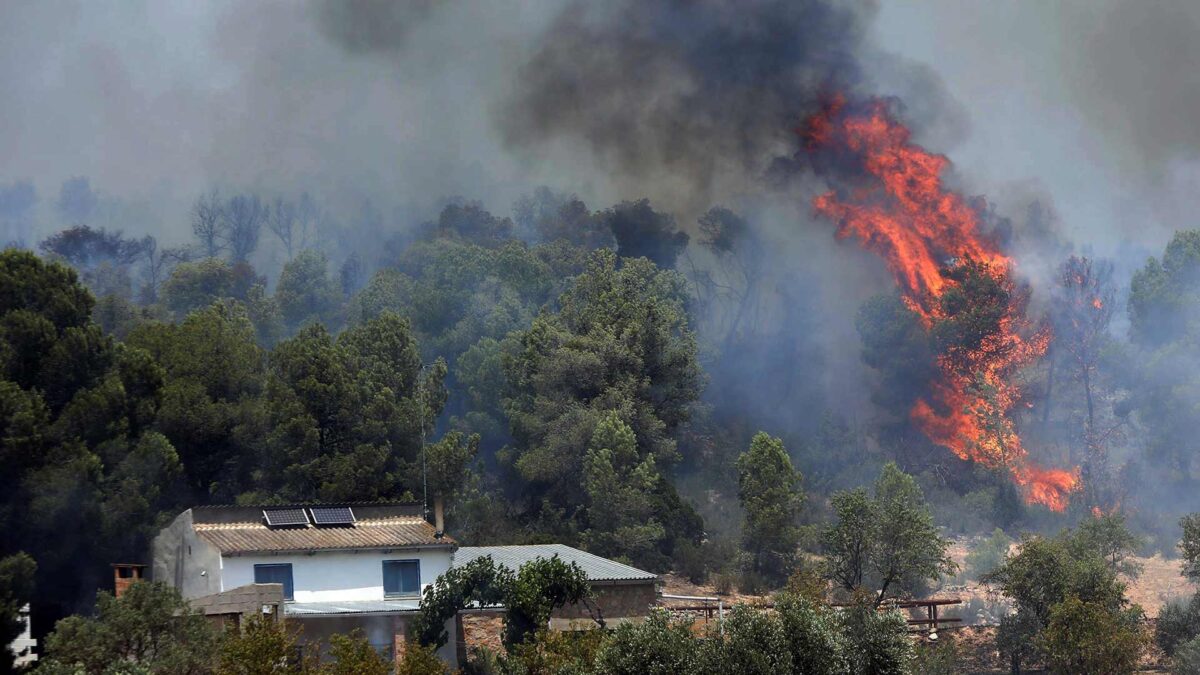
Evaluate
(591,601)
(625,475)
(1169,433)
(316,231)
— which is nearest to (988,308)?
(1169,433)

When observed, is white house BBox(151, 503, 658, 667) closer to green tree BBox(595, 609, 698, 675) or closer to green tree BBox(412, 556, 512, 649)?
green tree BBox(412, 556, 512, 649)

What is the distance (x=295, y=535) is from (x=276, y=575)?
2.29 meters

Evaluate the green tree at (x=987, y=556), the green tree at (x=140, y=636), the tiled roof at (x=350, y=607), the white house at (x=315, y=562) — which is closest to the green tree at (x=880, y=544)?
the white house at (x=315, y=562)

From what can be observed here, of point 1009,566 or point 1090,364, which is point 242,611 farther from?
point 1090,364

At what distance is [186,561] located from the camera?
184ft

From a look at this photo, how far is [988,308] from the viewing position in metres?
96.3

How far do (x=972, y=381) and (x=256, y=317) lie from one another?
52386 millimetres

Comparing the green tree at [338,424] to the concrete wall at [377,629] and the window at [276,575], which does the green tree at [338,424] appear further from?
the concrete wall at [377,629]

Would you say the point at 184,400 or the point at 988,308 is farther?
the point at 988,308

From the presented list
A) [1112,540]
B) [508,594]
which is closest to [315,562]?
[508,594]

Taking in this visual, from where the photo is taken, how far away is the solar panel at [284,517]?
57.8m

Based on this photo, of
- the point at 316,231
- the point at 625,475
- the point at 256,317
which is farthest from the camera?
the point at 316,231

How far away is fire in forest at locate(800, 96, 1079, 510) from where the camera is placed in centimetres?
9644

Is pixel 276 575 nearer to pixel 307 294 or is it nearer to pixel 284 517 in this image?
pixel 284 517
